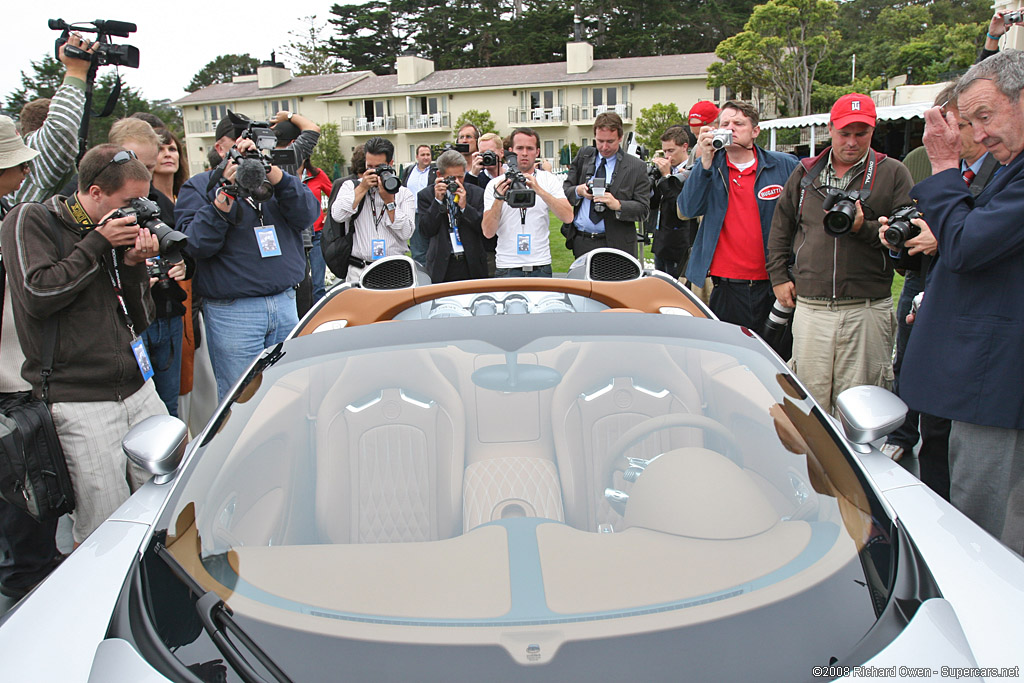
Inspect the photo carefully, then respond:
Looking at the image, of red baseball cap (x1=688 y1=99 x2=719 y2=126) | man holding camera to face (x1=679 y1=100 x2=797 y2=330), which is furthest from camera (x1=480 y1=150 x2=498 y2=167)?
man holding camera to face (x1=679 y1=100 x2=797 y2=330)

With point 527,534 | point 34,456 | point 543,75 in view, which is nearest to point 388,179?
point 34,456

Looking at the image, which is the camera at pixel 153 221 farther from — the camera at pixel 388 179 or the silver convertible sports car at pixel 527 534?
the camera at pixel 388 179

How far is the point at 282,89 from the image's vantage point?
200 ft

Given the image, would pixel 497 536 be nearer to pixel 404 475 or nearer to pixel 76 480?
pixel 404 475

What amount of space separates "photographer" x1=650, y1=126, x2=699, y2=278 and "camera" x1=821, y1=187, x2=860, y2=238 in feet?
8.46

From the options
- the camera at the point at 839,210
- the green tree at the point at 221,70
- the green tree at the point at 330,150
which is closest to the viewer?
the camera at the point at 839,210

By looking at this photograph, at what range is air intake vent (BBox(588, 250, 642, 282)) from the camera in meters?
3.15

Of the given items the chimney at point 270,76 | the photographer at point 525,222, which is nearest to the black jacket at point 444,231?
the photographer at point 525,222

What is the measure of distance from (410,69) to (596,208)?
5565cm

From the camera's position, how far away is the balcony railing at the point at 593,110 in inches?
Answer: 2067

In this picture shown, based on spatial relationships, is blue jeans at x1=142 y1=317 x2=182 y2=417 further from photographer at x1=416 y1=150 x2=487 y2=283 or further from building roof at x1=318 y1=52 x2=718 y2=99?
building roof at x1=318 y1=52 x2=718 y2=99

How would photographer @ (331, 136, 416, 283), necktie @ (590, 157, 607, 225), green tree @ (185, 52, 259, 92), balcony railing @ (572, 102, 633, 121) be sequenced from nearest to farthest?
1. necktie @ (590, 157, 607, 225)
2. photographer @ (331, 136, 416, 283)
3. balcony railing @ (572, 102, 633, 121)
4. green tree @ (185, 52, 259, 92)

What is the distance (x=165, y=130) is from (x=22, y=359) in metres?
2.24

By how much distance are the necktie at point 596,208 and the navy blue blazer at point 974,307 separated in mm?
3243
